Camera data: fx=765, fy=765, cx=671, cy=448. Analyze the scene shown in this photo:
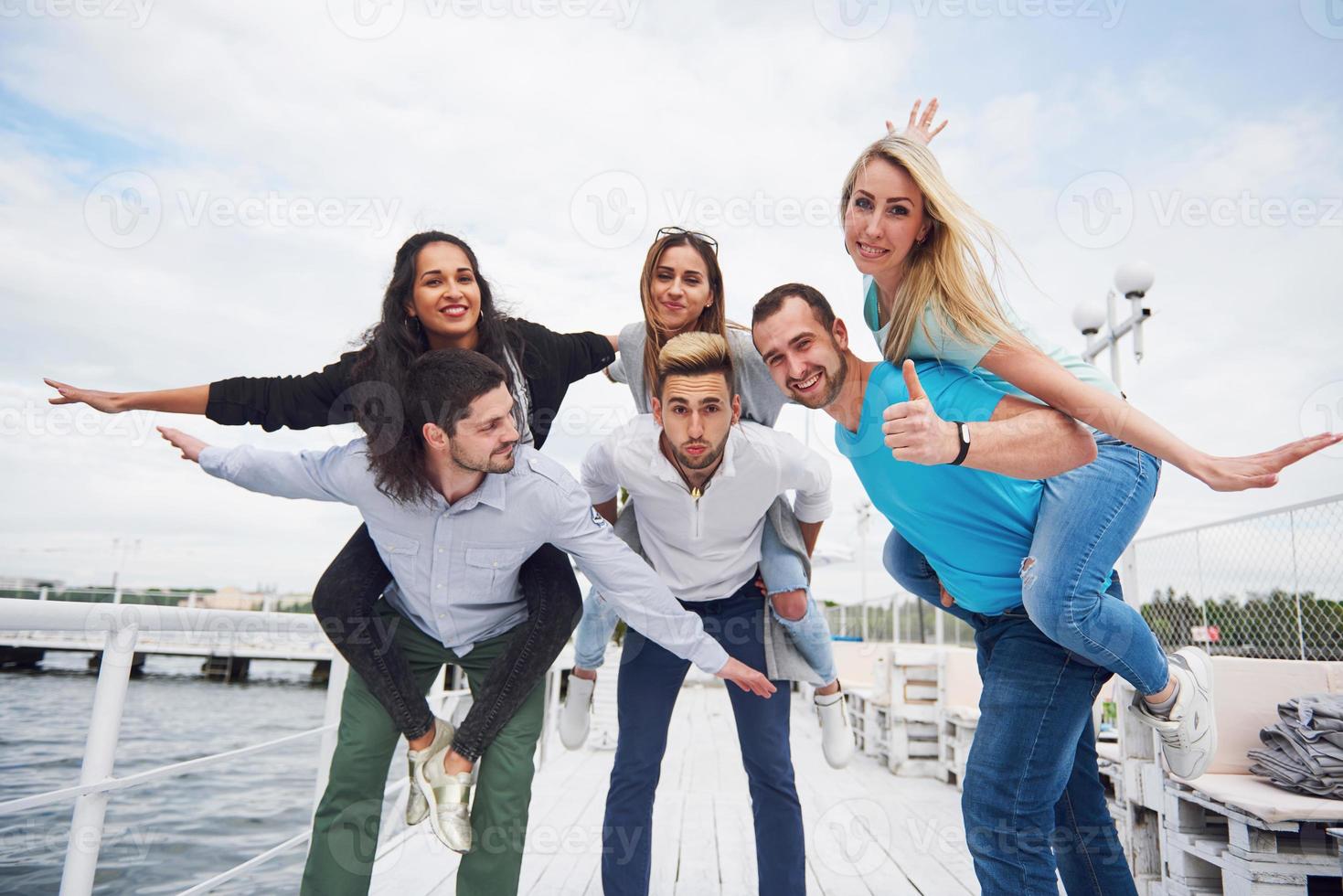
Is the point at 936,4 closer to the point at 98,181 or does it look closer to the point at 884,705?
the point at 98,181

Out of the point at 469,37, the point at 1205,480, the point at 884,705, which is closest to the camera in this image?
the point at 1205,480

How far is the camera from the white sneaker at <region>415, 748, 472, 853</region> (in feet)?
5.49

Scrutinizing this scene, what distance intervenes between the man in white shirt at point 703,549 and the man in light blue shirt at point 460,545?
1.09 feet

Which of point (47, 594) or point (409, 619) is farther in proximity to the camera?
point (47, 594)

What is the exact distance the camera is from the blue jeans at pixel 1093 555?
4.81ft

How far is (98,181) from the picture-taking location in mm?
2670

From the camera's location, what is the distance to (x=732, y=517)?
215 cm

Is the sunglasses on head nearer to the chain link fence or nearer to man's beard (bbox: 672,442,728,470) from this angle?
man's beard (bbox: 672,442,728,470)

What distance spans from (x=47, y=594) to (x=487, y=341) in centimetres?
2814

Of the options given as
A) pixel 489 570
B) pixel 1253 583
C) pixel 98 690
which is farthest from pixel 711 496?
pixel 1253 583

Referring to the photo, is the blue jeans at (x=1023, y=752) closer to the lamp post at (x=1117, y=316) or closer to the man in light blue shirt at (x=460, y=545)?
the man in light blue shirt at (x=460, y=545)

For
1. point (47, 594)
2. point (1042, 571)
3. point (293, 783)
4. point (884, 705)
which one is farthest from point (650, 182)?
point (47, 594)

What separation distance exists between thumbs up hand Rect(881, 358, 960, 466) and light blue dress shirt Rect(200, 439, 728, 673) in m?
0.72

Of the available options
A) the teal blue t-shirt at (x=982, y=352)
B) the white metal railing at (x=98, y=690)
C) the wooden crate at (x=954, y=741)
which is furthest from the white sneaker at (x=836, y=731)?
the wooden crate at (x=954, y=741)
